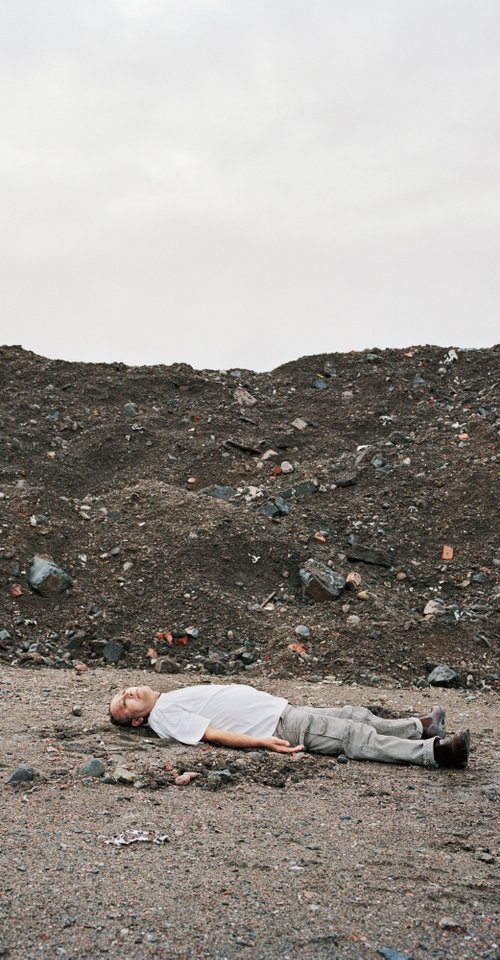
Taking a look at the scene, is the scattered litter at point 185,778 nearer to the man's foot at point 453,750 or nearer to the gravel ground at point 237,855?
the gravel ground at point 237,855

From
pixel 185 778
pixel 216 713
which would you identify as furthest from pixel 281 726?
pixel 185 778

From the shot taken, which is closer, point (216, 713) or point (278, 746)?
point (278, 746)

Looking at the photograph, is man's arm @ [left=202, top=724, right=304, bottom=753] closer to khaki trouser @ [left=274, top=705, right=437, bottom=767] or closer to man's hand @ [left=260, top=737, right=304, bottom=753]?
man's hand @ [left=260, top=737, right=304, bottom=753]

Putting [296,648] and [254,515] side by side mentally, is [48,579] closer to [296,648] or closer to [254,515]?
[254,515]

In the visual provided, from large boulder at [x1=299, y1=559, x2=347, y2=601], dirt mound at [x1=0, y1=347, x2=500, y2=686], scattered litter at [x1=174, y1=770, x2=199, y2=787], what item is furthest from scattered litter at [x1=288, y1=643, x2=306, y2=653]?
scattered litter at [x1=174, y1=770, x2=199, y2=787]

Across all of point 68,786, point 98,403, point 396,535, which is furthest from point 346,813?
point 98,403

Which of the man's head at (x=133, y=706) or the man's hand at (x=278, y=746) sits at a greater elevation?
the man's head at (x=133, y=706)

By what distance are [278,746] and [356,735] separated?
1.35ft

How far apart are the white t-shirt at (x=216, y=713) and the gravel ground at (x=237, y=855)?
126mm

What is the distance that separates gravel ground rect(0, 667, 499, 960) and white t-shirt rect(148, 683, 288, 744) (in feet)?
0.41

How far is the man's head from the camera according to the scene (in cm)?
462

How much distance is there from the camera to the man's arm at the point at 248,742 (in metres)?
4.38

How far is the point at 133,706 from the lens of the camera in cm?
462

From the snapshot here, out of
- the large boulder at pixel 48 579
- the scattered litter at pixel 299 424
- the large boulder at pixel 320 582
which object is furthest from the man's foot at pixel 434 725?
the scattered litter at pixel 299 424
